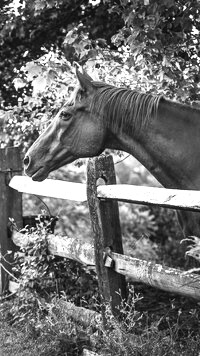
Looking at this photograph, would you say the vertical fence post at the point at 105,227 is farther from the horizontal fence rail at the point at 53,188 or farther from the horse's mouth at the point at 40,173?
the horse's mouth at the point at 40,173

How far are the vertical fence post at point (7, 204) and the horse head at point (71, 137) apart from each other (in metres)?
1.17

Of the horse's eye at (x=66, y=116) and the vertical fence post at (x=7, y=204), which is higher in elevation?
the horse's eye at (x=66, y=116)

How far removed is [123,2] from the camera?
15.7 feet

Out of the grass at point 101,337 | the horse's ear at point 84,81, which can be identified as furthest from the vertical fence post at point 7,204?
the horse's ear at point 84,81

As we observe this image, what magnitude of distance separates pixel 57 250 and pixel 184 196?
1879 millimetres

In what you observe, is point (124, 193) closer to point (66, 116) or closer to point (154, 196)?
point (154, 196)

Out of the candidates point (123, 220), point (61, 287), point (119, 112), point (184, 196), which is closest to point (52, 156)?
point (119, 112)

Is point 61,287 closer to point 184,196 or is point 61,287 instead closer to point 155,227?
point 184,196

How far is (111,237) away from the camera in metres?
4.00

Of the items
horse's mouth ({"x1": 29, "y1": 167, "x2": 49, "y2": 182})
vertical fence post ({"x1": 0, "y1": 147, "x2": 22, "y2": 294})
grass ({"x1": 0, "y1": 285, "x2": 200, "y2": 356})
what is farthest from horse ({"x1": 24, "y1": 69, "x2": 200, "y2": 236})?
vertical fence post ({"x1": 0, "y1": 147, "x2": 22, "y2": 294})

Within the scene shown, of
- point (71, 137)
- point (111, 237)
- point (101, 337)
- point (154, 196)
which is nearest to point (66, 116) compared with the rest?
point (71, 137)

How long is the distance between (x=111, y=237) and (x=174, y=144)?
2.52 ft

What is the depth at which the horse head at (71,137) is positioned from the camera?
4.23 meters

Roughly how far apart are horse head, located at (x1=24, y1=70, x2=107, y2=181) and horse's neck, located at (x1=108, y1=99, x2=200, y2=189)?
0.31m
